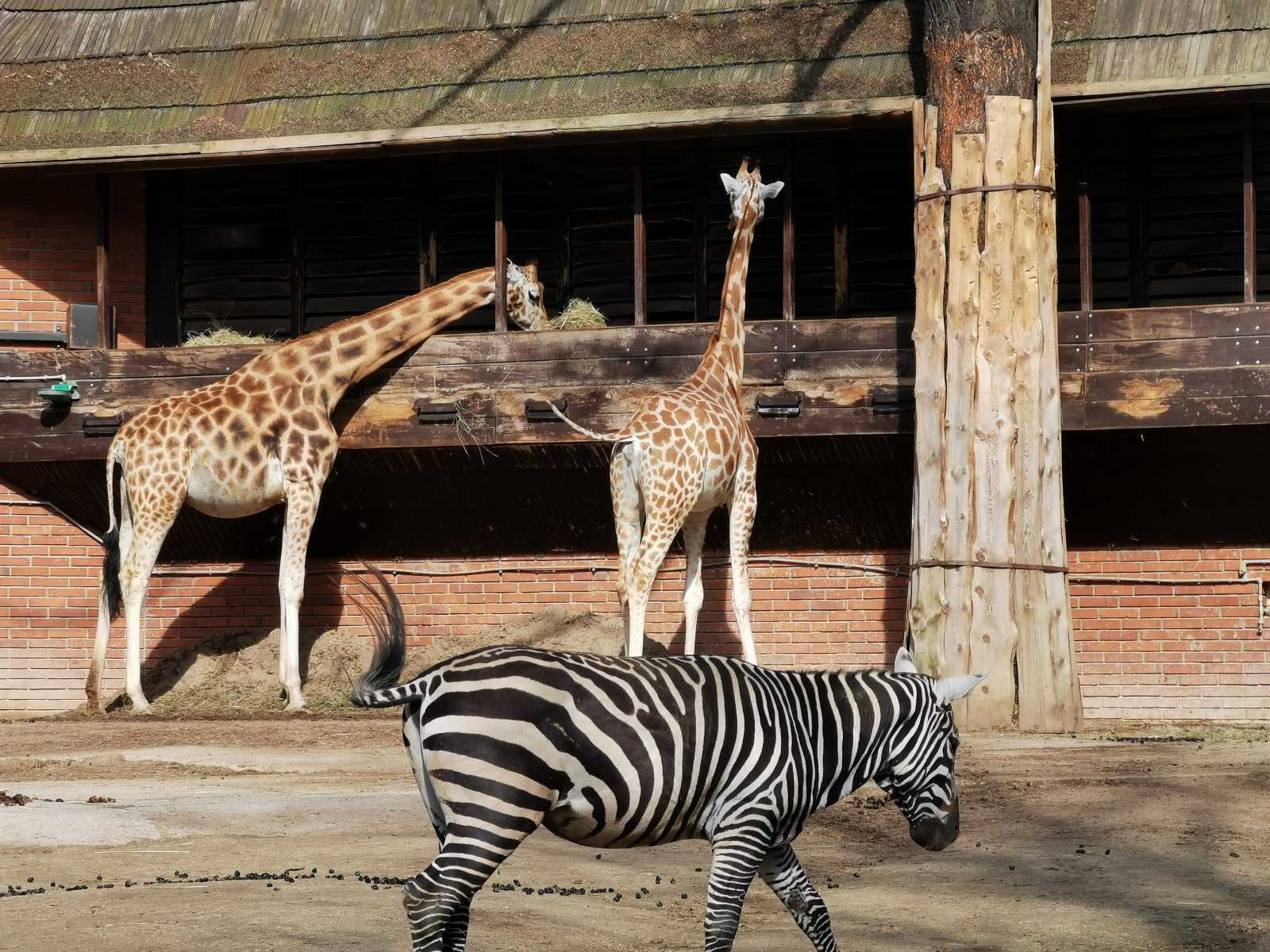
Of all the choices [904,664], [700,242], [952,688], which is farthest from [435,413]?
[952,688]

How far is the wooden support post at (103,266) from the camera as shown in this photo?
15695mm

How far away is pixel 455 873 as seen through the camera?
5.75 meters

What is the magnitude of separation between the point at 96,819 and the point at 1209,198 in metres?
10.1

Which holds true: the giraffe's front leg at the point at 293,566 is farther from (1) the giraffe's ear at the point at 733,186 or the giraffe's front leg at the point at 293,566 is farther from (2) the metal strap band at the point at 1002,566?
(2) the metal strap band at the point at 1002,566

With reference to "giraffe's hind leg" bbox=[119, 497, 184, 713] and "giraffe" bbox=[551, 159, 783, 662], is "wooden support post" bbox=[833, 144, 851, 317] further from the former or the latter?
"giraffe's hind leg" bbox=[119, 497, 184, 713]

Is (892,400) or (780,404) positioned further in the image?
(780,404)

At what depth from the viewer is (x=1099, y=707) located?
15266 millimetres

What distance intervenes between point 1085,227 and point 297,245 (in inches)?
268

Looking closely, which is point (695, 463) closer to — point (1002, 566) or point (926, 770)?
point (1002, 566)

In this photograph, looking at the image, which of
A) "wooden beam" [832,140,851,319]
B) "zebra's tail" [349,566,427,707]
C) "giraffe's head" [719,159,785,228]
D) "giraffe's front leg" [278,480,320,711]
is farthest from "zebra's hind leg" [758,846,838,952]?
"wooden beam" [832,140,851,319]

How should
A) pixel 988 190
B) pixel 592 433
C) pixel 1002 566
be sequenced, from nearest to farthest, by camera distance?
1. pixel 1002 566
2. pixel 988 190
3. pixel 592 433

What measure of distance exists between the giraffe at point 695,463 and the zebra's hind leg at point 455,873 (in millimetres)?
7729

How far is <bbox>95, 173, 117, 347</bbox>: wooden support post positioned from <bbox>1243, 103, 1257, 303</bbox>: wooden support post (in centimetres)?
932

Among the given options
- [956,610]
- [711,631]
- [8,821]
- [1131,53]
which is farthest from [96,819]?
[1131,53]
